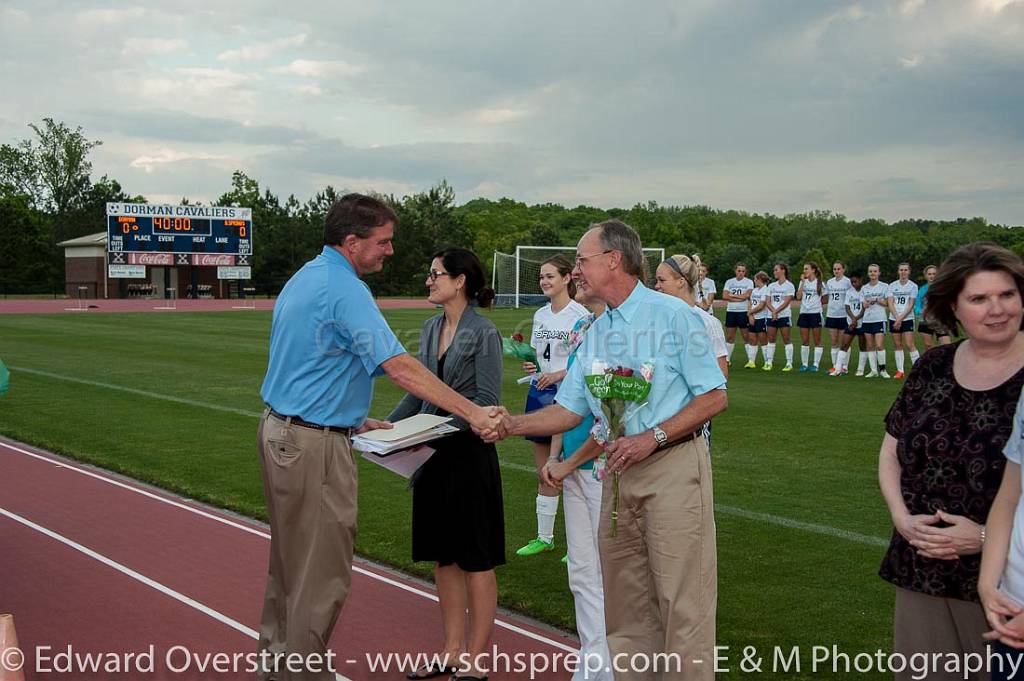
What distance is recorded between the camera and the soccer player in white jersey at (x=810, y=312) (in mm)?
20391

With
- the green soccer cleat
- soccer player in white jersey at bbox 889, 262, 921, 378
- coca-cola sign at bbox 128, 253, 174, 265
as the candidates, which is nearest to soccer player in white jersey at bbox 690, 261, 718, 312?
the green soccer cleat

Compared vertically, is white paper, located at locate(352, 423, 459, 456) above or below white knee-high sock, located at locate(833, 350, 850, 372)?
above

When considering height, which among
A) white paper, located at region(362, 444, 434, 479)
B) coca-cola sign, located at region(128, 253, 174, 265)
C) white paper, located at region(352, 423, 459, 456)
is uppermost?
coca-cola sign, located at region(128, 253, 174, 265)

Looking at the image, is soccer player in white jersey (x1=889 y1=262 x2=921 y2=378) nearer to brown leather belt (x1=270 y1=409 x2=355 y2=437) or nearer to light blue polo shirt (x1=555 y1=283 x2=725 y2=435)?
light blue polo shirt (x1=555 y1=283 x2=725 y2=435)

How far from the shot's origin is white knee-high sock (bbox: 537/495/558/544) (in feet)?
22.8

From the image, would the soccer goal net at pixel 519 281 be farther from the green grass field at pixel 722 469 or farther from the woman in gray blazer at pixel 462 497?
the woman in gray blazer at pixel 462 497

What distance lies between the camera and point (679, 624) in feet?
12.4

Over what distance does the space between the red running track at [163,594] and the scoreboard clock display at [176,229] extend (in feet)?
144

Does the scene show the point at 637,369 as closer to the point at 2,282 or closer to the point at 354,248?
the point at 354,248

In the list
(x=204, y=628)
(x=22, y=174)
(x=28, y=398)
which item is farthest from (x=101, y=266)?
(x=204, y=628)

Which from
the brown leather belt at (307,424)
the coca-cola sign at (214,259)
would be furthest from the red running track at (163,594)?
the coca-cola sign at (214,259)

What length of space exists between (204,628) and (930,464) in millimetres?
4178

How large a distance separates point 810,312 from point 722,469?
465 inches

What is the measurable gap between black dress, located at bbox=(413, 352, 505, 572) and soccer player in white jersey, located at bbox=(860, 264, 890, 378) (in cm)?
1514
